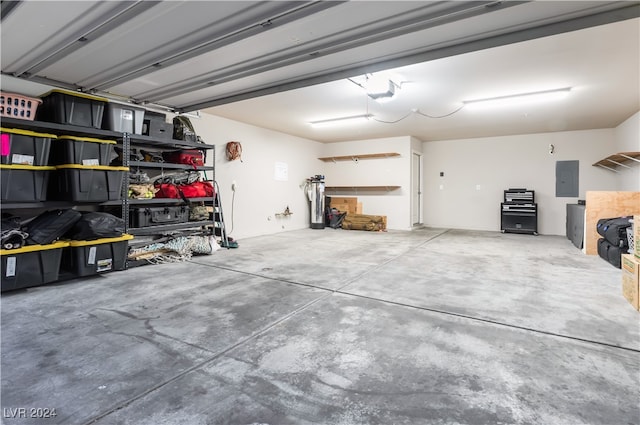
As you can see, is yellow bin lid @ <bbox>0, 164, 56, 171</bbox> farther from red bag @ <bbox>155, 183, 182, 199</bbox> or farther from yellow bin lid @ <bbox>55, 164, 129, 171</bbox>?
red bag @ <bbox>155, 183, 182, 199</bbox>

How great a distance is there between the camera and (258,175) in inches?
286

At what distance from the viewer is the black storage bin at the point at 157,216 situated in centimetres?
432

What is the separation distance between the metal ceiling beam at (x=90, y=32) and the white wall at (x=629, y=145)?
7745mm

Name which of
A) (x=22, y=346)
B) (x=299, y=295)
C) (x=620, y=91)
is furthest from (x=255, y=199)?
(x=620, y=91)

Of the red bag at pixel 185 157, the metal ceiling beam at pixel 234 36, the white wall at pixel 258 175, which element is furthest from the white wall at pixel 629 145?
the red bag at pixel 185 157

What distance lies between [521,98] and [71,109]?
20.0 feet

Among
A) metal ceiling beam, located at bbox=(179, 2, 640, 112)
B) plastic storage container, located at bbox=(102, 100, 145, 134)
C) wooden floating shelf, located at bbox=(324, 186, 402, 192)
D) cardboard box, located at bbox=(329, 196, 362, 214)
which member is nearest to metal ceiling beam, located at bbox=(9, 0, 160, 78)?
plastic storage container, located at bbox=(102, 100, 145, 134)

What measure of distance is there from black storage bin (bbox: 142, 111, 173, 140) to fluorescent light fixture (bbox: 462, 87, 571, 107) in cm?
467

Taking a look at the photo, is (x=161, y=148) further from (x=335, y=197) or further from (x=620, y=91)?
(x=620, y=91)

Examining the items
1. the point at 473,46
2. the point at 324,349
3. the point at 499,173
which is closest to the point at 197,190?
the point at 324,349

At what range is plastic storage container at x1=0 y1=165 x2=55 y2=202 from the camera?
3.07 m

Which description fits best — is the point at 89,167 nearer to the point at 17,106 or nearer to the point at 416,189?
the point at 17,106

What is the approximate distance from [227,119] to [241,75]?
117 inches

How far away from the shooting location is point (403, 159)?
27.8 feet
